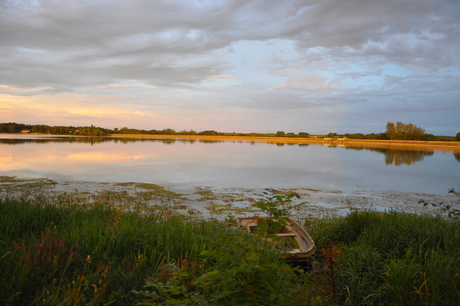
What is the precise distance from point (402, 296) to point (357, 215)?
3.54 meters

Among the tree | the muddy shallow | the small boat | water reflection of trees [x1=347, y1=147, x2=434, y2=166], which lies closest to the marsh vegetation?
the small boat

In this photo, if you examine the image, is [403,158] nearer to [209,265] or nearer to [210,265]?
[210,265]

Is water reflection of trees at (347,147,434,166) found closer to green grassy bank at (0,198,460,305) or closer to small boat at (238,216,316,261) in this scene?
small boat at (238,216,316,261)

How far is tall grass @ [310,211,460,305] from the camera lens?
3.66 m

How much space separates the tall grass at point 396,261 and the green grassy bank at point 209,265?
18 mm

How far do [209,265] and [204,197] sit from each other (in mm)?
8200

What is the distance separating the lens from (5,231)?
5520mm

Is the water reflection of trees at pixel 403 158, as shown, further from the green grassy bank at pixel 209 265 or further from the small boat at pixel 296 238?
the green grassy bank at pixel 209 265

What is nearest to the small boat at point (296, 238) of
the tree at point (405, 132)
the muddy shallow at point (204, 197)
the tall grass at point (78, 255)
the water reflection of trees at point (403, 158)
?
the tall grass at point (78, 255)

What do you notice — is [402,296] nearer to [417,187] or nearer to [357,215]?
[357,215]

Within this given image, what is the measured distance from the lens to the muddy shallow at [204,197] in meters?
10.6

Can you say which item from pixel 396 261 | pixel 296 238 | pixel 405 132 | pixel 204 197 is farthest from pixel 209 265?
pixel 405 132

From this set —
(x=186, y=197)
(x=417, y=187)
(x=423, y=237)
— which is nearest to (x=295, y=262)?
(x=423, y=237)

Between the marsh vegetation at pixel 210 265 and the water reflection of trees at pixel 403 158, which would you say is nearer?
the marsh vegetation at pixel 210 265
